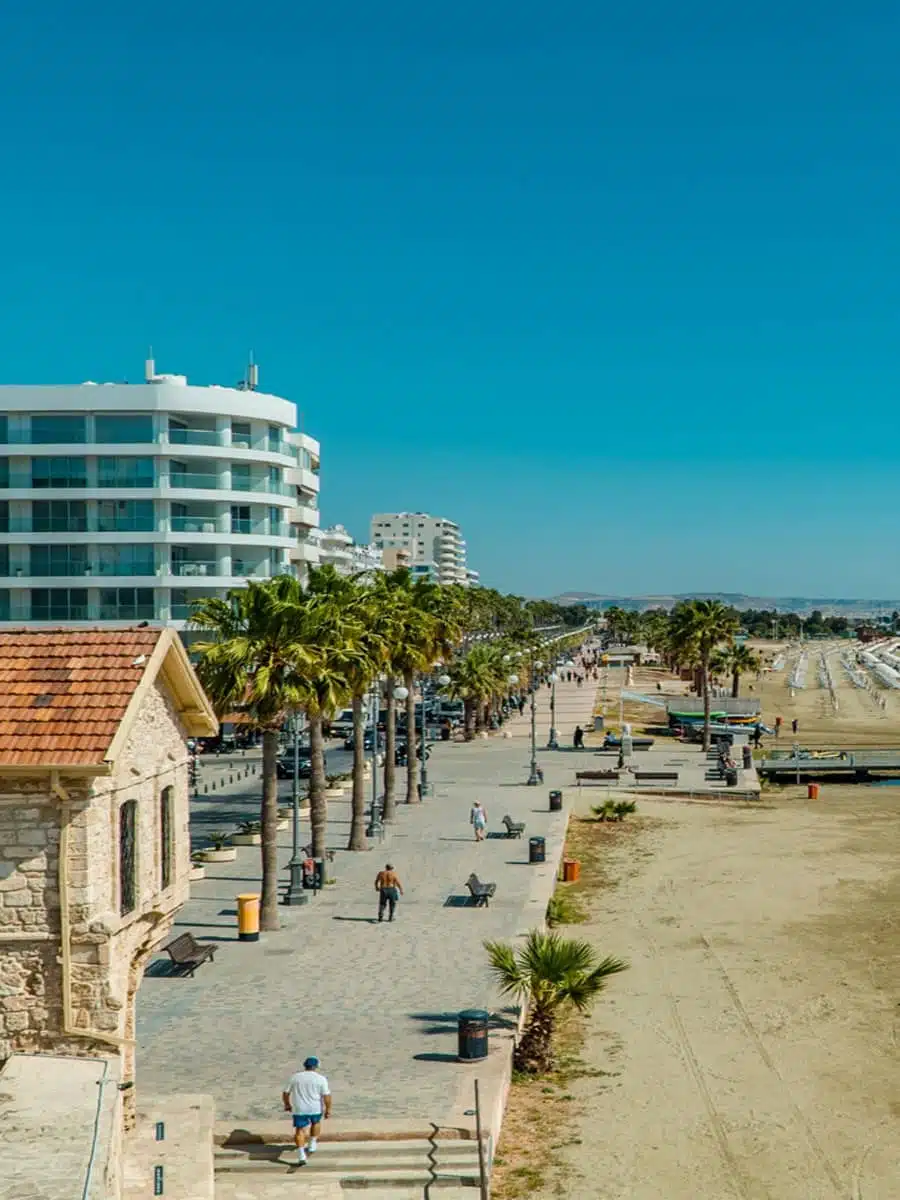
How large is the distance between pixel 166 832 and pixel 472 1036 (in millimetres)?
5695

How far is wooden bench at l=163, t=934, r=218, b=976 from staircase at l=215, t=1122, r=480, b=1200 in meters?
7.80

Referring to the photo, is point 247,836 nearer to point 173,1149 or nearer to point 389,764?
point 389,764

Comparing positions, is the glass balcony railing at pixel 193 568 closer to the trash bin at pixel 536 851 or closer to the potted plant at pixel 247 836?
the potted plant at pixel 247 836

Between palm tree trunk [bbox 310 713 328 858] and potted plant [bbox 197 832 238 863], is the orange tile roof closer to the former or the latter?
palm tree trunk [bbox 310 713 328 858]

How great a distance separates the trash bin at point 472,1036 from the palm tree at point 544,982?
0.76m

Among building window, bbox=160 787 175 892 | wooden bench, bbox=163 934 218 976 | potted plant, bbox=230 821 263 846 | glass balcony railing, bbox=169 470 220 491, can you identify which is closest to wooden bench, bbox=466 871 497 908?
wooden bench, bbox=163 934 218 976

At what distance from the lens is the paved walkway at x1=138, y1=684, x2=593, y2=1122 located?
17.8 metres

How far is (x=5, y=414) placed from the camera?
59031 mm

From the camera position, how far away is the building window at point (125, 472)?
194ft

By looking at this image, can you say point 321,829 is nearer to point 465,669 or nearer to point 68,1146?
point 68,1146

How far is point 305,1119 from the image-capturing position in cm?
1523

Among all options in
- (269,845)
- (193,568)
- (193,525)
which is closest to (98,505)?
(193,525)

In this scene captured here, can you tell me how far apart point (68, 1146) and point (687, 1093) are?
9.75 meters

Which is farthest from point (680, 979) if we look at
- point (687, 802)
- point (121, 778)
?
point (687, 802)
